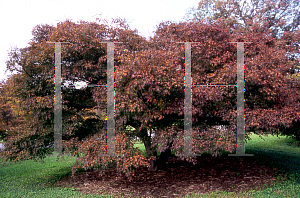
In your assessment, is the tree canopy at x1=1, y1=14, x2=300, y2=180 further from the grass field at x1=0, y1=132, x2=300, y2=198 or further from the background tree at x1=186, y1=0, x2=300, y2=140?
the background tree at x1=186, y1=0, x2=300, y2=140

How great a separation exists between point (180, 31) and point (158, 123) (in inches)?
92.5

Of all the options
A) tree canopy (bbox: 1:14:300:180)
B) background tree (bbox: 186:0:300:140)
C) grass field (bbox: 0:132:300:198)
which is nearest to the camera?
tree canopy (bbox: 1:14:300:180)

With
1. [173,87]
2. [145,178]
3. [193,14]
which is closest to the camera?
[173,87]

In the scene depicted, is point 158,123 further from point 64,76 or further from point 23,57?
point 23,57

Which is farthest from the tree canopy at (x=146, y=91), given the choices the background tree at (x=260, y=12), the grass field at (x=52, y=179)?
the background tree at (x=260, y=12)

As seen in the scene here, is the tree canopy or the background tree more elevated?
the background tree

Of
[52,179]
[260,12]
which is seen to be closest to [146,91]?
[52,179]

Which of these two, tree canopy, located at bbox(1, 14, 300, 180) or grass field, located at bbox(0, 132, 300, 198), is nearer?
tree canopy, located at bbox(1, 14, 300, 180)

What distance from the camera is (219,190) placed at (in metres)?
5.25

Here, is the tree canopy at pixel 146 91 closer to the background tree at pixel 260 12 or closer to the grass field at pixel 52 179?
the grass field at pixel 52 179

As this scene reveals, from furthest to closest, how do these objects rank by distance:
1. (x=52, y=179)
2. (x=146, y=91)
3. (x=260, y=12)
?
(x=260, y=12) < (x=52, y=179) < (x=146, y=91)

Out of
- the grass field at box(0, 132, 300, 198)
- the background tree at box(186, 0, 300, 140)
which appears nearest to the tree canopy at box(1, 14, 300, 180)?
the grass field at box(0, 132, 300, 198)

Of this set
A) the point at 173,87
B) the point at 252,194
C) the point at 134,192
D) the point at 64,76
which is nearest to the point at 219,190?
the point at 252,194

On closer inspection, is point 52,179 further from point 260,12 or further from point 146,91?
point 260,12
